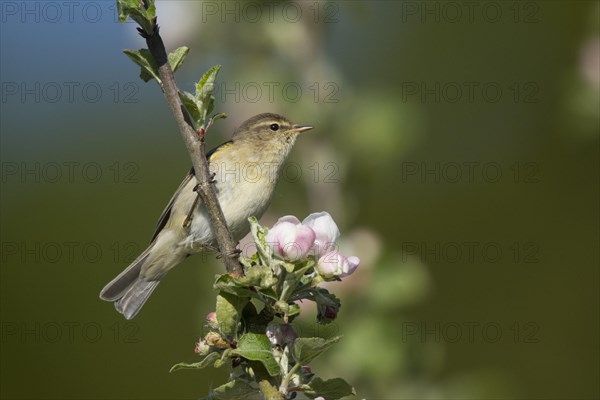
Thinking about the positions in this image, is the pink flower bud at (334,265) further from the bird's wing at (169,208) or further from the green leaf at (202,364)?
the bird's wing at (169,208)

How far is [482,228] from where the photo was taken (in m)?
5.44

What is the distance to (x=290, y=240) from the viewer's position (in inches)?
59.7

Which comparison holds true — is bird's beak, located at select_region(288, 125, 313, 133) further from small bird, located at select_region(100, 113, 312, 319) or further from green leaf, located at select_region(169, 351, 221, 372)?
green leaf, located at select_region(169, 351, 221, 372)

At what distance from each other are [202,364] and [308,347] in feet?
0.63

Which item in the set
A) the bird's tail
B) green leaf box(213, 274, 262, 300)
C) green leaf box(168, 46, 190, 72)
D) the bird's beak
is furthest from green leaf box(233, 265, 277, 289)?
the bird's tail

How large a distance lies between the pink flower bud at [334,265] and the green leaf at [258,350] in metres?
0.16

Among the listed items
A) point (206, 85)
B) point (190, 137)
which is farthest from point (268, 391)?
point (206, 85)

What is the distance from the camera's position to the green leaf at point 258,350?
57.4 inches

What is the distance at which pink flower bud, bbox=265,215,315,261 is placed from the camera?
151 centimetres

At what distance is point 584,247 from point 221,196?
301 cm

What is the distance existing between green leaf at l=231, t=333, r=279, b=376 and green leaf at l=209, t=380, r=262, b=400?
0.06m

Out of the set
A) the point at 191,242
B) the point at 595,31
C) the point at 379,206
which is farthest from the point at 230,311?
the point at 379,206

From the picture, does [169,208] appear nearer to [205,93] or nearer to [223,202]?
[223,202]

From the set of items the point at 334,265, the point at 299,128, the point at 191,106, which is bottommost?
the point at 334,265
